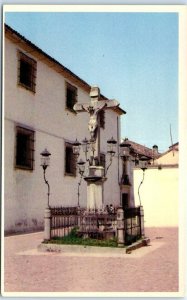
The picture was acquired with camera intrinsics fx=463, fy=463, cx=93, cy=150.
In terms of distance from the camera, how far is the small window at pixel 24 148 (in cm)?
1125

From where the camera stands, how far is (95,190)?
957cm

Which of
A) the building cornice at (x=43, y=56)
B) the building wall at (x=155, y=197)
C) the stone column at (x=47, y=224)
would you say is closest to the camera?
the stone column at (x=47, y=224)

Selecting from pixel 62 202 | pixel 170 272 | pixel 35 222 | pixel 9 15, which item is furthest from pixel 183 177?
pixel 62 202

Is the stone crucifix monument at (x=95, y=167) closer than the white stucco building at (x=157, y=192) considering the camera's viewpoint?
Yes

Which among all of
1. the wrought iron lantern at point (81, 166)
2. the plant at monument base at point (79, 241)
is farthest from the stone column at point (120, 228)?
the wrought iron lantern at point (81, 166)

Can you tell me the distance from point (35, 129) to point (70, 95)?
3.21m

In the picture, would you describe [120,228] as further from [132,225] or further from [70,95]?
[70,95]

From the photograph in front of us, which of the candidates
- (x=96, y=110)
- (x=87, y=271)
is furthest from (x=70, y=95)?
(x=87, y=271)

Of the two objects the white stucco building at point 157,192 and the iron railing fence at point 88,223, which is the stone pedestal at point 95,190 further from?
the white stucco building at point 157,192

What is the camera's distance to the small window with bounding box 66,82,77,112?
14.7 metres

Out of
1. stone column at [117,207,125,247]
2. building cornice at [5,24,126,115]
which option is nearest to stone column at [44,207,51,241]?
stone column at [117,207,125,247]

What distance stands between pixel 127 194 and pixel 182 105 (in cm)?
1234

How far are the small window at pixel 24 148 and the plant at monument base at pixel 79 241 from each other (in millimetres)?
2488

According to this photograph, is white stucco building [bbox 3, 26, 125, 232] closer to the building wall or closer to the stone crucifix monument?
the stone crucifix monument
